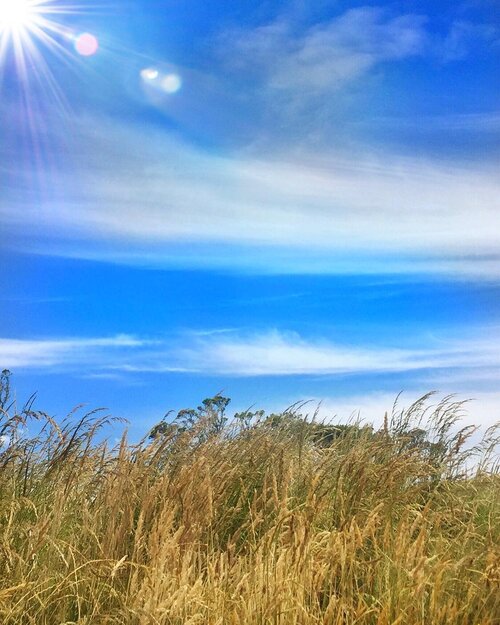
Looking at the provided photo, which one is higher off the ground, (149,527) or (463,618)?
(149,527)

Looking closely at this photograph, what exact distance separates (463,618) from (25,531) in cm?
345

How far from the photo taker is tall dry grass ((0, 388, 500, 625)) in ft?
13.8

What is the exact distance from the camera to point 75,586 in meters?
4.81

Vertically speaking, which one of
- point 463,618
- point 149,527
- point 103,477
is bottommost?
point 463,618

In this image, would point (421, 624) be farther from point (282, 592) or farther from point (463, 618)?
point (282, 592)

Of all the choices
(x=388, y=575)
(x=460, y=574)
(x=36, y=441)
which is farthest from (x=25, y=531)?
(x=460, y=574)

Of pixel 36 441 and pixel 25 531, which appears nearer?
pixel 25 531

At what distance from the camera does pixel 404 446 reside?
9352mm

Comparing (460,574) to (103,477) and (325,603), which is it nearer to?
(325,603)

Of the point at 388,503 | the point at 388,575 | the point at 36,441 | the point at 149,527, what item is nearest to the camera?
the point at 388,575

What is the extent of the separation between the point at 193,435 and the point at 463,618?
13.0ft

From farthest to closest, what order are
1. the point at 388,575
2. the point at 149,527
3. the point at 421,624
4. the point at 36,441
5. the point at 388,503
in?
the point at 36,441 < the point at 388,503 < the point at 149,527 < the point at 388,575 < the point at 421,624

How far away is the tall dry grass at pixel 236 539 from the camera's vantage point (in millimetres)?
4203

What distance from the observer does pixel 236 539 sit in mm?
5469
